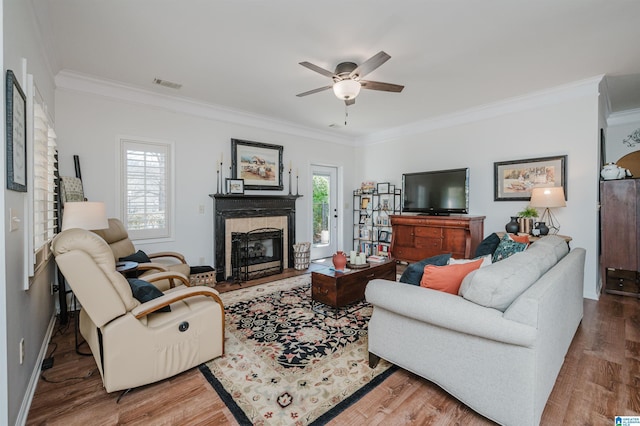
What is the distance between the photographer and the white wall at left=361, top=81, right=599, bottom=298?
371cm

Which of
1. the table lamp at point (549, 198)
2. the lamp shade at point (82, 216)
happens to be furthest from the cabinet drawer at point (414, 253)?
the lamp shade at point (82, 216)

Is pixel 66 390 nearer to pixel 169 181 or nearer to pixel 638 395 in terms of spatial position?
pixel 169 181

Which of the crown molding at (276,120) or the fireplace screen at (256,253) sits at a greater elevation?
the crown molding at (276,120)

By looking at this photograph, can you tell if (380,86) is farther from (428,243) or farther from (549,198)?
(428,243)

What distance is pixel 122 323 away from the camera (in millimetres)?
1813

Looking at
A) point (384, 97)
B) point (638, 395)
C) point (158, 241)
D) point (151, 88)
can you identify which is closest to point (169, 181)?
point (158, 241)

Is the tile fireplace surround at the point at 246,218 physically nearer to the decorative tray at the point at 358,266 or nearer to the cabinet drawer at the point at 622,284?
the decorative tray at the point at 358,266

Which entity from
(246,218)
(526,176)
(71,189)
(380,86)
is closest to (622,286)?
(526,176)

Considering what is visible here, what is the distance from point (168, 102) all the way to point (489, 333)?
4.54 metres

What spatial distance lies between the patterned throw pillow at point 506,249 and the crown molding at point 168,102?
13.1ft

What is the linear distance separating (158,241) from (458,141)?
16.4 feet

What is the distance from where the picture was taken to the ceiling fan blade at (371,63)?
7.93ft

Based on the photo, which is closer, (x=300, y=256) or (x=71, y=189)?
(x=71, y=189)

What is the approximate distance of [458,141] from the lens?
16.4ft
